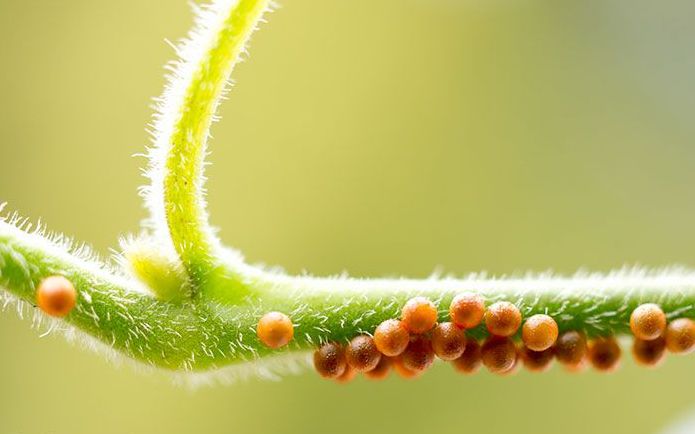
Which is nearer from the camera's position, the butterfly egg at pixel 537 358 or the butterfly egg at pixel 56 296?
the butterfly egg at pixel 56 296

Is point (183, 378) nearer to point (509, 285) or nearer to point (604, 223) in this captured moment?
point (509, 285)

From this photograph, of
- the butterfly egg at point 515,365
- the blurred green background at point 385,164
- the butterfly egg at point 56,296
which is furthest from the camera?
the blurred green background at point 385,164

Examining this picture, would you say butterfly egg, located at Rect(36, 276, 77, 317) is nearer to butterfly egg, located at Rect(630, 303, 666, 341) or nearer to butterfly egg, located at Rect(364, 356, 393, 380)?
butterfly egg, located at Rect(364, 356, 393, 380)

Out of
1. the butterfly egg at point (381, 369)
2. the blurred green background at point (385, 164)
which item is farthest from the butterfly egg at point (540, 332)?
the blurred green background at point (385, 164)

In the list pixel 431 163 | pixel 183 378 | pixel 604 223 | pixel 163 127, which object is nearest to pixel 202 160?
pixel 163 127

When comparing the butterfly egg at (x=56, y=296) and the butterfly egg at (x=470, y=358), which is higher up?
the butterfly egg at (x=470, y=358)

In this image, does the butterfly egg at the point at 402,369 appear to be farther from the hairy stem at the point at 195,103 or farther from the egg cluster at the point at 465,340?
the hairy stem at the point at 195,103
